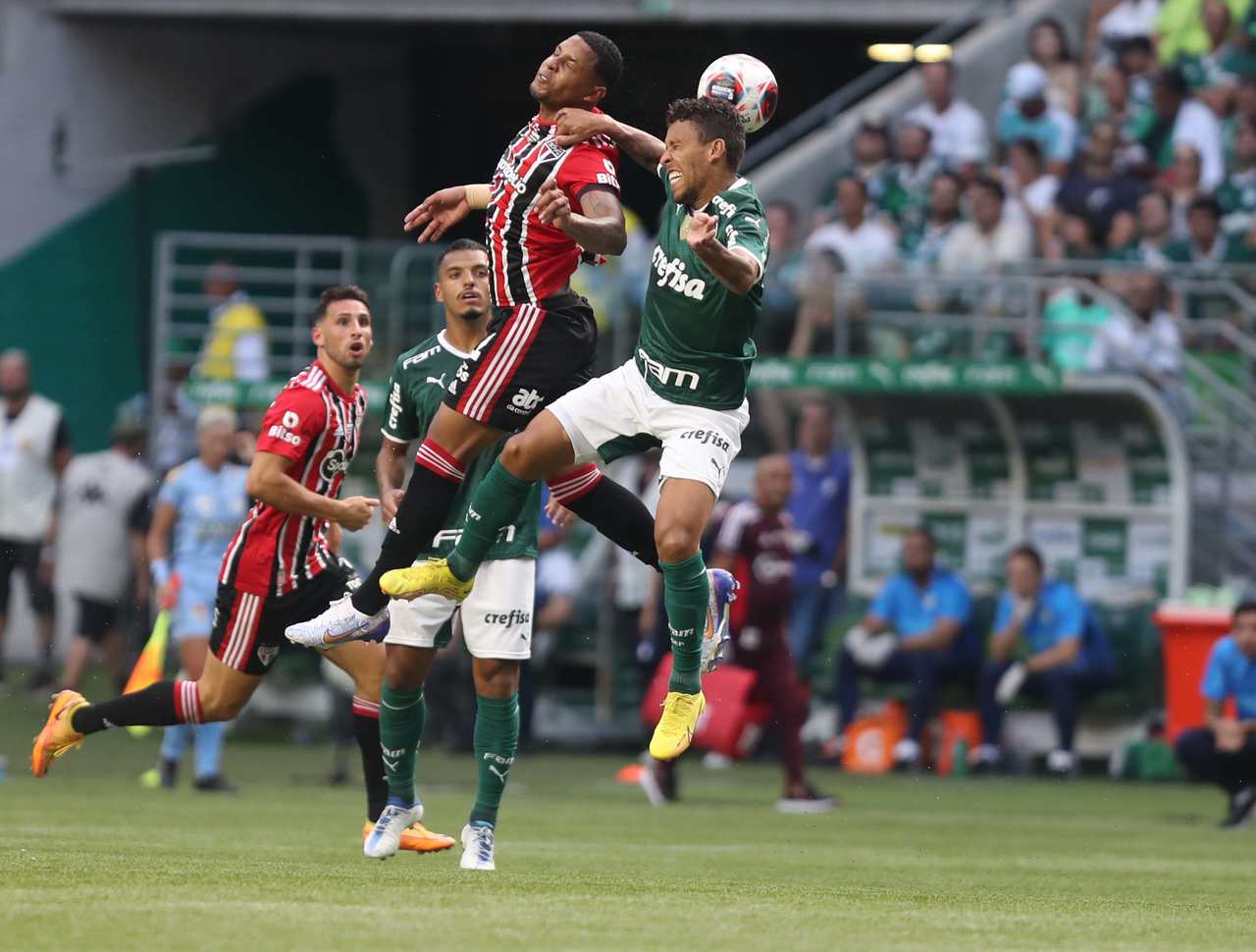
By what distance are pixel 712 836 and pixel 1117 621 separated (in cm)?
660

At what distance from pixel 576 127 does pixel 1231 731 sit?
22.2ft

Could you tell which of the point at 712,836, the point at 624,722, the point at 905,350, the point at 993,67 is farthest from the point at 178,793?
the point at 993,67

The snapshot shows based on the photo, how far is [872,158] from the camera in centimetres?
2052

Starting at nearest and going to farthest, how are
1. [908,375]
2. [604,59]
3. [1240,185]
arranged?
1. [604,59]
2. [908,375]
3. [1240,185]

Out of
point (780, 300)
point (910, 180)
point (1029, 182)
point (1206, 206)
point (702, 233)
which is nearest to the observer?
point (702, 233)

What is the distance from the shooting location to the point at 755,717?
1628cm

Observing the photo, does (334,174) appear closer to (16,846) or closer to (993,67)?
(993,67)

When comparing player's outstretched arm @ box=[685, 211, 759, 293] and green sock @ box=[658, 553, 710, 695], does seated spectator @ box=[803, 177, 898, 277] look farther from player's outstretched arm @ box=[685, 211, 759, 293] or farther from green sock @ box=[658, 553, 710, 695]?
player's outstretched arm @ box=[685, 211, 759, 293]

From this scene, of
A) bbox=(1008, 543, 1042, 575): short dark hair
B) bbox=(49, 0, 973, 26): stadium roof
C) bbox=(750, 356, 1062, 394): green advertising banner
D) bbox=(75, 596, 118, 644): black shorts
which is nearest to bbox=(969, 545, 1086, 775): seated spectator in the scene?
bbox=(1008, 543, 1042, 575): short dark hair

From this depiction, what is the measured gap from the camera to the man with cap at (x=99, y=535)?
19625 millimetres

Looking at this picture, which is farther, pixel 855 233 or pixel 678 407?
pixel 855 233

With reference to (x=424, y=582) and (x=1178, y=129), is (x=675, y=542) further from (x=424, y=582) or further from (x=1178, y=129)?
(x=1178, y=129)

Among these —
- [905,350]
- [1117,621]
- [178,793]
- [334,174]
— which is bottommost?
[178,793]

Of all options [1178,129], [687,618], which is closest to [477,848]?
[687,618]
